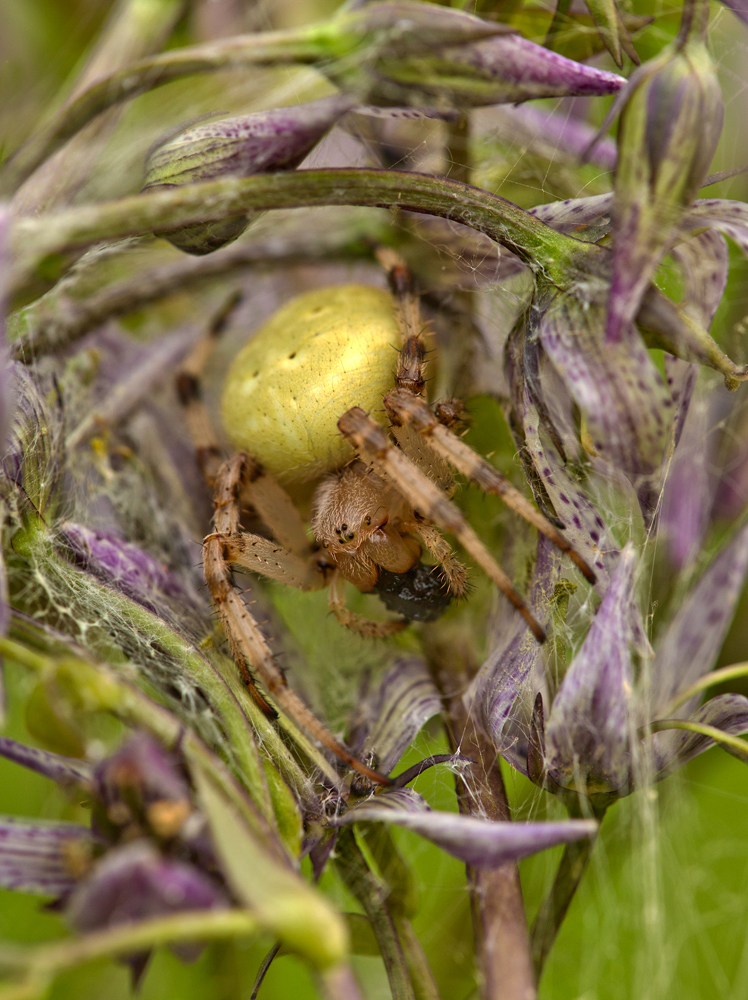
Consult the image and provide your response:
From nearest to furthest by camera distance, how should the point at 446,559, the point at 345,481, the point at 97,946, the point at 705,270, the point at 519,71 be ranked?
1. the point at 97,946
2. the point at 519,71
3. the point at 705,270
4. the point at 446,559
5. the point at 345,481

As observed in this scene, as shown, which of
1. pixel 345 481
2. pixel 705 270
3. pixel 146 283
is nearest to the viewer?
pixel 705 270

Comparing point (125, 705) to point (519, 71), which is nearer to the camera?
point (125, 705)

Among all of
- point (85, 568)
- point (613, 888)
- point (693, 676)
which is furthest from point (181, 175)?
point (613, 888)

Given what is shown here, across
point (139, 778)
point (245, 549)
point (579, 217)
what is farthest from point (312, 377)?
point (139, 778)

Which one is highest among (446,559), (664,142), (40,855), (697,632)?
(664,142)

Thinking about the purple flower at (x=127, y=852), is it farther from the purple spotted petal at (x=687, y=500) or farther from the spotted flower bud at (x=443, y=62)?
the purple spotted petal at (x=687, y=500)

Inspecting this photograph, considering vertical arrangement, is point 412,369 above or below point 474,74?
below

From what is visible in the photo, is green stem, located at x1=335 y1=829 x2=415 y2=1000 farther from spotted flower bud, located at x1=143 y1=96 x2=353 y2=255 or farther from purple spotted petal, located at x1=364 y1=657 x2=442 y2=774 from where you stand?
spotted flower bud, located at x1=143 y1=96 x2=353 y2=255

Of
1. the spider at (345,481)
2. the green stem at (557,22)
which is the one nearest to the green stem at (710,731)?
the spider at (345,481)

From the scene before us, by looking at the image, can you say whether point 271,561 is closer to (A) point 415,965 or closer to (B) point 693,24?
(A) point 415,965
